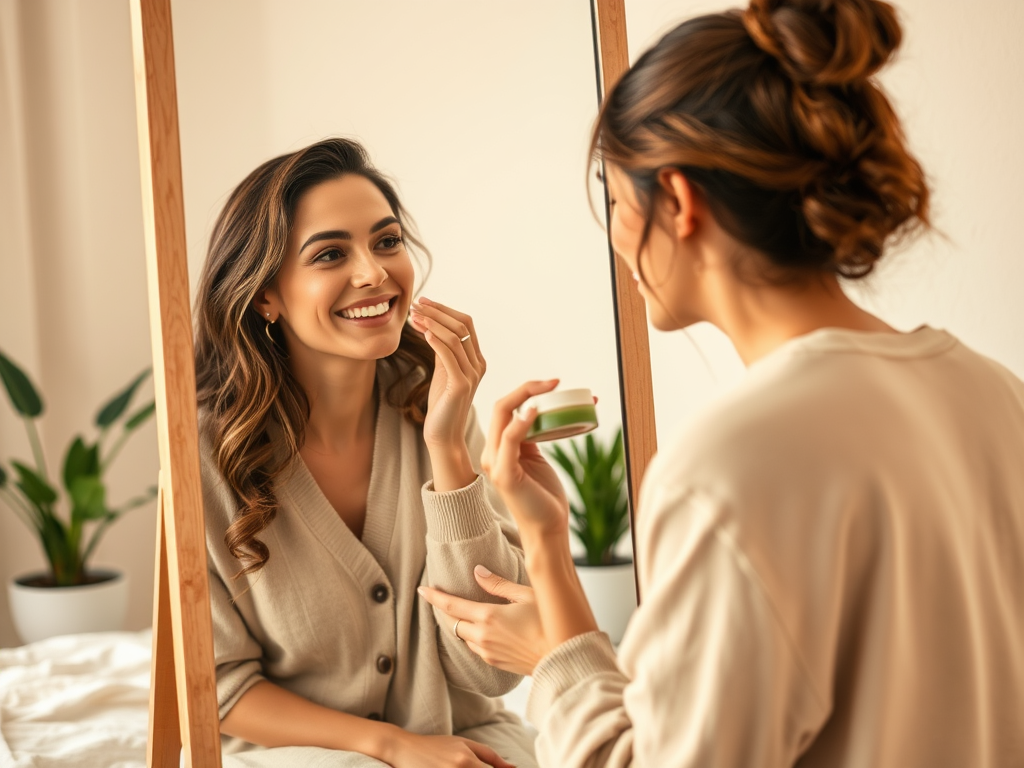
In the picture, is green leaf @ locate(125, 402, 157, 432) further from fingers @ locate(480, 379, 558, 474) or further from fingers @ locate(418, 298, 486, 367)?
fingers @ locate(480, 379, 558, 474)

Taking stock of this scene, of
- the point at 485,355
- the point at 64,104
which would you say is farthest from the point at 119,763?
the point at 64,104

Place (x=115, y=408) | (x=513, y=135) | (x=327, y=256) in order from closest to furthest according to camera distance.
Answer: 1. (x=327, y=256)
2. (x=513, y=135)
3. (x=115, y=408)

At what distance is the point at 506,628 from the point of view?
1132 mm

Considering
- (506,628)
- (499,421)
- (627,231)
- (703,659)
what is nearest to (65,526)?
(506,628)

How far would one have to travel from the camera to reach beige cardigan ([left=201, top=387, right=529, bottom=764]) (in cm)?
130

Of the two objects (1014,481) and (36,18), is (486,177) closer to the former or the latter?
(1014,481)

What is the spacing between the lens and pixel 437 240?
1.38 m

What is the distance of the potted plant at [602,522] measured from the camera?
152cm

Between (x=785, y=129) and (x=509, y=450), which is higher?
(x=785, y=129)

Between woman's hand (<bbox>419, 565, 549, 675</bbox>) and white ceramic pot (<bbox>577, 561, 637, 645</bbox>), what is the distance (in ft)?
0.83

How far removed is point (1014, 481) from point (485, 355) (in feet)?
2.49

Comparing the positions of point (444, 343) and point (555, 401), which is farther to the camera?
point (444, 343)

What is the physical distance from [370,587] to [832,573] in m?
0.77

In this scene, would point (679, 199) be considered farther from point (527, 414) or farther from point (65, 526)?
point (65, 526)
